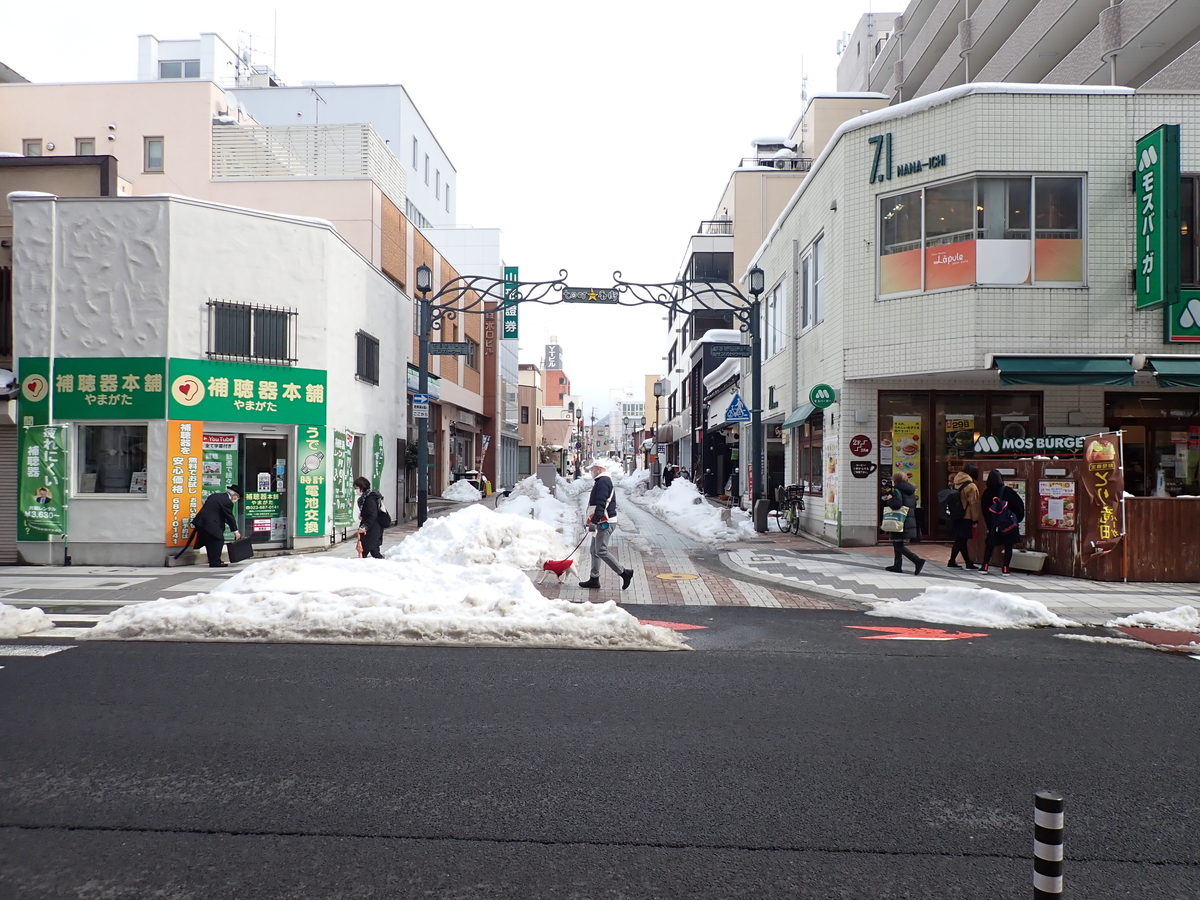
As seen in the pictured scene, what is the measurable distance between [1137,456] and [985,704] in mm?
12802

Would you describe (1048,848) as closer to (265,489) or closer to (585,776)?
(585,776)

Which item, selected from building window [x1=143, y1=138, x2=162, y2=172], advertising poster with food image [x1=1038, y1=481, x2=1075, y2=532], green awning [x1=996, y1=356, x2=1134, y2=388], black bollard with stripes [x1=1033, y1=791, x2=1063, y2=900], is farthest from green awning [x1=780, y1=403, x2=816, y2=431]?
building window [x1=143, y1=138, x2=162, y2=172]

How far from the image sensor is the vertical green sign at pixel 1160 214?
44.6 ft

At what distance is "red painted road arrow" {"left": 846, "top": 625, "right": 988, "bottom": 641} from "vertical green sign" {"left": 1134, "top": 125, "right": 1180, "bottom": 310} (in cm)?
857

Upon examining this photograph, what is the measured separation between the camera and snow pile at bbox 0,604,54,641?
8.59 metres

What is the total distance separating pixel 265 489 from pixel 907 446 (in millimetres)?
13021

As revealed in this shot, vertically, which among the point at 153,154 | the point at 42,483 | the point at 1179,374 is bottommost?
the point at 42,483

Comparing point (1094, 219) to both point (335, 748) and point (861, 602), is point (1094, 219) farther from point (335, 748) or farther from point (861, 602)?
point (335, 748)

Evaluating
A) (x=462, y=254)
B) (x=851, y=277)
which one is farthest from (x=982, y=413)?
(x=462, y=254)

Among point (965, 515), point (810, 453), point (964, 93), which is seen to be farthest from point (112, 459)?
point (964, 93)

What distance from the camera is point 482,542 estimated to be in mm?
14656

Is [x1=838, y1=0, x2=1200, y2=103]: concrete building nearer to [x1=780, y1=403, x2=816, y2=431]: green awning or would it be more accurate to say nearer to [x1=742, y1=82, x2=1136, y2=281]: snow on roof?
[x1=742, y1=82, x2=1136, y2=281]: snow on roof

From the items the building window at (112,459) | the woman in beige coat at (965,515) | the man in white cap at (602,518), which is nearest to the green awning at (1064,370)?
the woman in beige coat at (965,515)

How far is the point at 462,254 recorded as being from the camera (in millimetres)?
49156
